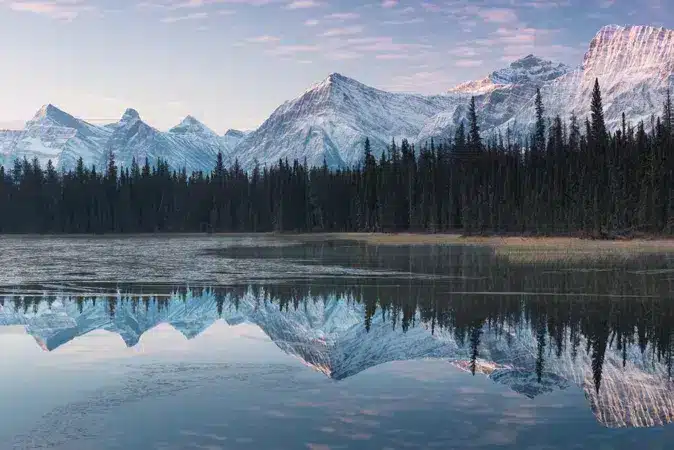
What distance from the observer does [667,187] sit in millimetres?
114375

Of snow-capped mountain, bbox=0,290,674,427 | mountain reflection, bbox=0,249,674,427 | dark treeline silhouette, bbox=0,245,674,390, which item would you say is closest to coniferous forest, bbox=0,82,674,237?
dark treeline silhouette, bbox=0,245,674,390

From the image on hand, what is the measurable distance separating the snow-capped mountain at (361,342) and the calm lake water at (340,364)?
3.9 inches

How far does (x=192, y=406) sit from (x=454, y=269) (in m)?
40.0

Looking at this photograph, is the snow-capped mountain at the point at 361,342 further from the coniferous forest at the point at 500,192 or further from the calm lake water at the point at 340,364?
the coniferous forest at the point at 500,192

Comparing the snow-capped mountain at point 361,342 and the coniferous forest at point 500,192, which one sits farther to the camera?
the coniferous forest at point 500,192

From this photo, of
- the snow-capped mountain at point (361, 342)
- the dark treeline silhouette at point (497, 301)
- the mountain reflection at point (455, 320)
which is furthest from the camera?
the dark treeline silhouette at point (497, 301)

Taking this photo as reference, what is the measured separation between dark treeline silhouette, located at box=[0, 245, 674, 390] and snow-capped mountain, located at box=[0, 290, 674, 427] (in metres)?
0.27

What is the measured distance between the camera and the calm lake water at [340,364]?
53.8 ft

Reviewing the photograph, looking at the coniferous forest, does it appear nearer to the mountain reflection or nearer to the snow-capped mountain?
the mountain reflection

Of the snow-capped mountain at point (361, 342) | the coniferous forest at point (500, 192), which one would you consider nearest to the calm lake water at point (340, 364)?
the snow-capped mountain at point (361, 342)

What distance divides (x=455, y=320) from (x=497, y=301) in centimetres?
587

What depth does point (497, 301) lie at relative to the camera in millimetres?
36688

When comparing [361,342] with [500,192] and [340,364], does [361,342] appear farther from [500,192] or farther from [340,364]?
[500,192]

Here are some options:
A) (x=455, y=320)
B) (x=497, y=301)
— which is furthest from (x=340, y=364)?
(x=497, y=301)
